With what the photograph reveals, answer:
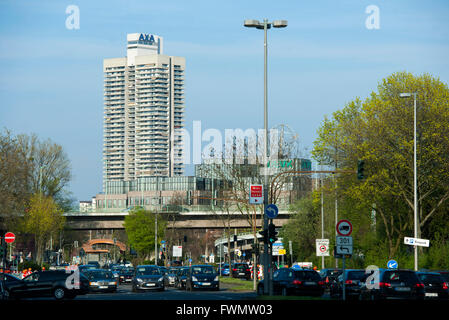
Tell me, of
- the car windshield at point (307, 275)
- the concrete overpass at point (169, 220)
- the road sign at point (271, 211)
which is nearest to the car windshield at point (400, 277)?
the car windshield at point (307, 275)

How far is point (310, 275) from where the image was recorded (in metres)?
37.1

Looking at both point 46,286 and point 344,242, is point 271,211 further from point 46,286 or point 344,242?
point 46,286

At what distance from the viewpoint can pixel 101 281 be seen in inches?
1783

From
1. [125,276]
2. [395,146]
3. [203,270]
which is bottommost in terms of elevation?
[125,276]

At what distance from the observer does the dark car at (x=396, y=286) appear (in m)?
30.8

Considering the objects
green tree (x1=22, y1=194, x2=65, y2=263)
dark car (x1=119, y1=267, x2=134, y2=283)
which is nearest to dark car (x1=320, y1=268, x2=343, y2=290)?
dark car (x1=119, y1=267, x2=134, y2=283)

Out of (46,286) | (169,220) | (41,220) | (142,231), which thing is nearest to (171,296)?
(46,286)

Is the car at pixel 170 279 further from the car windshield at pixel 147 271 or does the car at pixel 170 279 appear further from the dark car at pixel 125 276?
the car windshield at pixel 147 271

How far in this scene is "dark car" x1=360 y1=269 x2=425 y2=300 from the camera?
3077 centimetres

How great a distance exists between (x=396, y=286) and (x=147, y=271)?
68.3ft

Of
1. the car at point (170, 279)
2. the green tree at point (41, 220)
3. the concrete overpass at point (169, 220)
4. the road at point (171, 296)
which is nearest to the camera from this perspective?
the road at point (171, 296)
